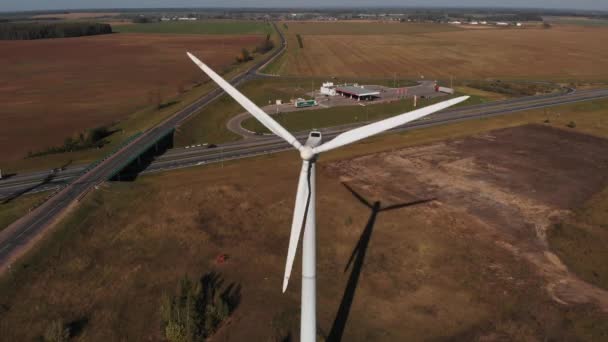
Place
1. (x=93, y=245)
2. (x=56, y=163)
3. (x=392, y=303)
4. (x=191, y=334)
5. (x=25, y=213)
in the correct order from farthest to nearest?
(x=56, y=163)
(x=25, y=213)
(x=93, y=245)
(x=392, y=303)
(x=191, y=334)

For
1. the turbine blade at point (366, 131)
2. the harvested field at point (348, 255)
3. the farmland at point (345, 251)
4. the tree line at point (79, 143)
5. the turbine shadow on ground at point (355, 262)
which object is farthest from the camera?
the tree line at point (79, 143)

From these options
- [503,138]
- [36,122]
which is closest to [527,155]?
[503,138]

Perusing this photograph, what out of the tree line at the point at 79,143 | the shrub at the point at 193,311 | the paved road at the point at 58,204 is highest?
the tree line at the point at 79,143

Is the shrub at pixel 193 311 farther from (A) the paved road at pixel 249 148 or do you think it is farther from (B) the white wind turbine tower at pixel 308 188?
(A) the paved road at pixel 249 148

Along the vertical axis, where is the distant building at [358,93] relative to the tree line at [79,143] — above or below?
above

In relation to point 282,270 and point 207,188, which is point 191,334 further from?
point 207,188

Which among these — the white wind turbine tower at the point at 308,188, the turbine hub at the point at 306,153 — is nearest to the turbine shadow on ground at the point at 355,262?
the white wind turbine tower at the point at 308,188

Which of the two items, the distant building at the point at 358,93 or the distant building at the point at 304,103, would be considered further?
the distant building at the point at 358,93
